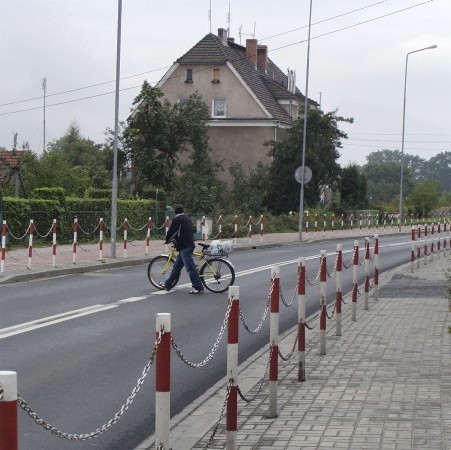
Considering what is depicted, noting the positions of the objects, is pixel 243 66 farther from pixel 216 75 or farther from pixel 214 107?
pixel 214 107

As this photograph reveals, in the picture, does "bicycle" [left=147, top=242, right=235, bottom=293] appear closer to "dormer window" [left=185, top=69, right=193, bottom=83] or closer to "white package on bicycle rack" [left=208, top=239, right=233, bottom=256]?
"white package on bicycle rack" [left=208, top=239, right=233, bottom=256]

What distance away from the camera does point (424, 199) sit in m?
80.2

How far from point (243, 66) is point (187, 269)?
56.2 metres

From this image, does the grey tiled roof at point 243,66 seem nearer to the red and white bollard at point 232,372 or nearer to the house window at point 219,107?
the house window at point 219,107

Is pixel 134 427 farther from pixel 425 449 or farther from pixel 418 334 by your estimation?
pixel 418 334

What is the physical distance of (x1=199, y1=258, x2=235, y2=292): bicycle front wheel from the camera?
20.0 meters

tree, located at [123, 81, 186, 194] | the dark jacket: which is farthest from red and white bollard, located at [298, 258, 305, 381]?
tree, located at [123, 81, 186, 194]

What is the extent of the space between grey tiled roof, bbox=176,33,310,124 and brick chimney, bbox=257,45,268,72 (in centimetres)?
344

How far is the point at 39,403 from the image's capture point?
8773 mm

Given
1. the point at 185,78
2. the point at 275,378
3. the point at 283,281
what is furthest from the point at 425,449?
the point at 185,78

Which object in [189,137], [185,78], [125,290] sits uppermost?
[185,78]

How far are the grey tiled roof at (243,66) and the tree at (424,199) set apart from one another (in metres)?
12.1

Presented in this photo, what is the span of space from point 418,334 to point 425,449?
6.71 m

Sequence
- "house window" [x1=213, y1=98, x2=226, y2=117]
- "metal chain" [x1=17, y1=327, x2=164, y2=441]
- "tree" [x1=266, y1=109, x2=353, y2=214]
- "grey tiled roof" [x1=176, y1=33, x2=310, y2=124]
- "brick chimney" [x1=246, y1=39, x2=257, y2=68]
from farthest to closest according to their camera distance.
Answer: "brick chimney" [x1=246, y1=39, x2=257, y2=68] → "house window" [x1=213, y1=98, x2=226, y2=117] → "grey tiled roof" [x1=176, y1=33, x2=310, y2=124] → "tree" [x1=266, y1=109, x2=353, y2=214] → "metal chain" [x1=17, y1=327, x2=164, y2=441]
